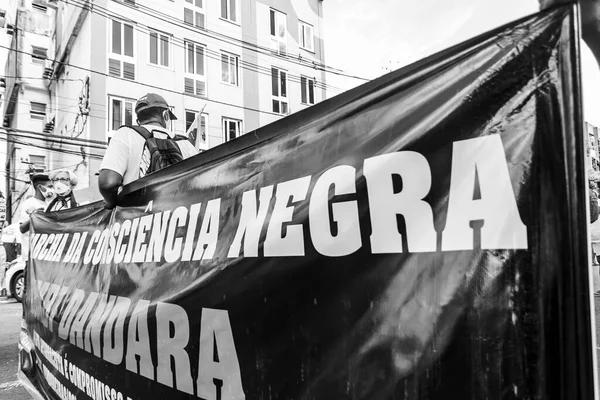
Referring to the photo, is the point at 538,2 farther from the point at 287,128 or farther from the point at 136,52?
the point at 136,52

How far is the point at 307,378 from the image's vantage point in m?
1.15

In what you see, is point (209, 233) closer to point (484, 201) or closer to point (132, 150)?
point (484, 201)

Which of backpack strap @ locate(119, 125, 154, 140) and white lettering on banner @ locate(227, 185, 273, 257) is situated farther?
backpack strap @ locate(119, 125, 154, 140)

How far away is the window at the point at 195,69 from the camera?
18.2 m

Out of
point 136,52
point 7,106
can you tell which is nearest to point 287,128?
point 136,52

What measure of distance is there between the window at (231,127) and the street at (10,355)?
41.5 ft

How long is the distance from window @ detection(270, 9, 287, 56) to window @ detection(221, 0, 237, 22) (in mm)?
2093

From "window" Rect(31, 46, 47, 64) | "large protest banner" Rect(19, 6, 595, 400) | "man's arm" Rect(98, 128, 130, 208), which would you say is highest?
"window" Rect(31, 46, 47, 64)

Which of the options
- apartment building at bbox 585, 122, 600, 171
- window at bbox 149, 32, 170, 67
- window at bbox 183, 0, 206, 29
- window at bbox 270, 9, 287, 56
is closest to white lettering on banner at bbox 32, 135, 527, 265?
apartment building at bbox 585, 122, 600, 171

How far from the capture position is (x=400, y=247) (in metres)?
0.99

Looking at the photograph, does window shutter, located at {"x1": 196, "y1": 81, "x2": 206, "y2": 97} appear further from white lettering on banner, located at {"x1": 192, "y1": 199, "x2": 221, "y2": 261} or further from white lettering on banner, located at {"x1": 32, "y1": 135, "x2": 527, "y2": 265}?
white lettering on banner, located at {"x1": 192, "y1": 199, "x2": 221, "y2": 261}

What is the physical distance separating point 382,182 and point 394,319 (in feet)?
1.06

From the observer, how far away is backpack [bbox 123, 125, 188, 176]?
265 centimetres

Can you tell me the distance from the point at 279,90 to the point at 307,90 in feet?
6.14
